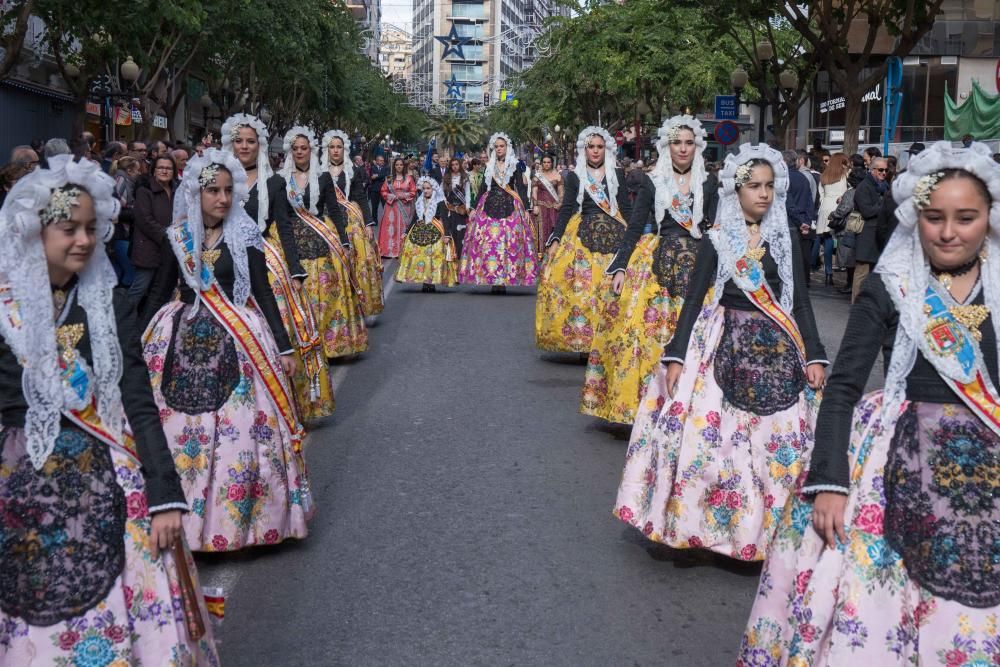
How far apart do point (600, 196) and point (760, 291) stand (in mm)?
5414

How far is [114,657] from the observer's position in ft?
11.0

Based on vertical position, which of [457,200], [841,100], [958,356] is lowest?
[958,356]

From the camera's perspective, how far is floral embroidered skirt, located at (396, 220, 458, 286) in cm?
1852

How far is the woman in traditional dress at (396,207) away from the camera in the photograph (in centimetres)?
2261

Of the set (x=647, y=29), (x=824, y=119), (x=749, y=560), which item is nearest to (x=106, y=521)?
(x=749, y=560)

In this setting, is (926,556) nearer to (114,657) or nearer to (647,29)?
(114,657)

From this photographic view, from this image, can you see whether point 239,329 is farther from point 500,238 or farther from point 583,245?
point 500,238

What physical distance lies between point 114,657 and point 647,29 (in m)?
32.3

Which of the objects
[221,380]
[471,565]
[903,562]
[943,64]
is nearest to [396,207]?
[221,380]

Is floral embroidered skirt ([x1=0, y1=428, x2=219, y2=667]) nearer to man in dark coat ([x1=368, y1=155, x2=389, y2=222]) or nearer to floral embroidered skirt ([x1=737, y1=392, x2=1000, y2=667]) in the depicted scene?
floral embroidered skirt ([x1=737, y1=392, x2=1000, y2=667])

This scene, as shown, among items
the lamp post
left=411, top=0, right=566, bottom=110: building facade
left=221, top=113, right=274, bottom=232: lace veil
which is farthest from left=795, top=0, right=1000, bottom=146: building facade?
left=411, top=0, right=566, bottom=110: building facade

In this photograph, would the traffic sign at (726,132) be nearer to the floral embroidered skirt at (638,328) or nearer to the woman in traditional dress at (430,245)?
the woman in traditional dress at (430,245)

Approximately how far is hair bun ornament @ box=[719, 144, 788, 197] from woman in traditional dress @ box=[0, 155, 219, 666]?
3.14 meters

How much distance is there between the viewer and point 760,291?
5.79 m
